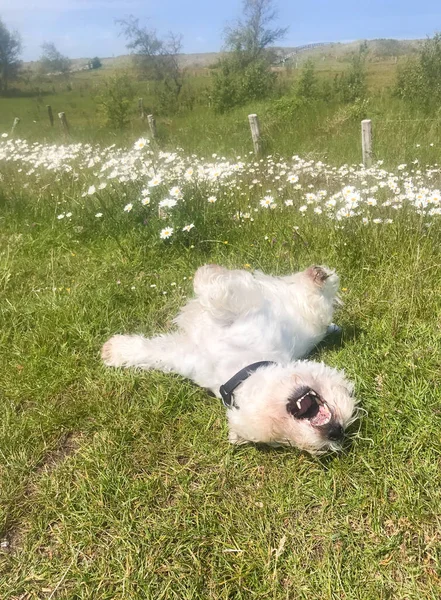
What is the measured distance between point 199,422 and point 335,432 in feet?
3.12

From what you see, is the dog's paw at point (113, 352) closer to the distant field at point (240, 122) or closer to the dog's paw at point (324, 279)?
the dog's paw at point (324, 279)

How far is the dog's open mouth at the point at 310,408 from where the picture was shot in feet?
6.21

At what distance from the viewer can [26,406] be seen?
2850 millimetres

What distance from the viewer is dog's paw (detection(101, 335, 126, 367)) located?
3.00 metres

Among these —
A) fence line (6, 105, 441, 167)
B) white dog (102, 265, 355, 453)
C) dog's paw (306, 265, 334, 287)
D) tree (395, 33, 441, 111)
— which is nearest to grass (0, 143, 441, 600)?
white dog (102, 265, 355, 453)

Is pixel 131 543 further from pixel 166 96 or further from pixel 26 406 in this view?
pixel 166 96

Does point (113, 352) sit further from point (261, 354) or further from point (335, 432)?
point (335, 432)

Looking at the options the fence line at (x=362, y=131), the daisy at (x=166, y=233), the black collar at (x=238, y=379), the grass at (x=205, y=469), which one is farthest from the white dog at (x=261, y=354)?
the fence line at (x=362, y=131)

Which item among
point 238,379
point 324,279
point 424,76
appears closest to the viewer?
point 238,379

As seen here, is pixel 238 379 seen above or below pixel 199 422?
above

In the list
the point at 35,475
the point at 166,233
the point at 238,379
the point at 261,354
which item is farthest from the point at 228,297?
the point at 166,233

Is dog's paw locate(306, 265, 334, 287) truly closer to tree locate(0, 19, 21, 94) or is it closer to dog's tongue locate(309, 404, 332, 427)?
dog's tongue locate(309, 404, 332, 427)

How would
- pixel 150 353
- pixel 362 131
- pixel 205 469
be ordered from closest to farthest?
pixel 205 469
pixel 150 353
pixel 362 131

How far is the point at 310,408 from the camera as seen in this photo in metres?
1.91
